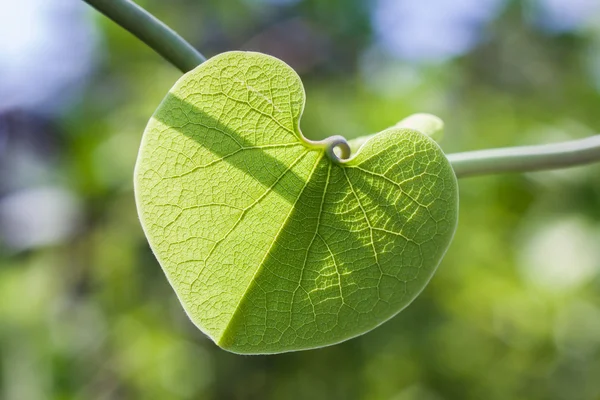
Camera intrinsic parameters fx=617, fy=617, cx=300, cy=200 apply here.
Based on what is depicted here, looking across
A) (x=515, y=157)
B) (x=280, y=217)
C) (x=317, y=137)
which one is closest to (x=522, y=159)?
(x=515, y=157)

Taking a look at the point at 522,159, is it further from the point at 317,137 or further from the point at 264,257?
the point at 317,137

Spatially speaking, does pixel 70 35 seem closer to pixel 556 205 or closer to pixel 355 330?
pixel 556 205

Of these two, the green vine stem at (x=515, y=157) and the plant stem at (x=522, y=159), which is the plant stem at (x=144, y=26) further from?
the plant stem at (x=522, y=159)

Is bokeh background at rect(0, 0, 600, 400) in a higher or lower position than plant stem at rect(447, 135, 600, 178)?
lower

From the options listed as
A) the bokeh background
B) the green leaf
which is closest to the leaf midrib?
the green leaf

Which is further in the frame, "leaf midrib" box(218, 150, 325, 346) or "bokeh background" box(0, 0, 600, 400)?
"bokeh background" box(0, 0, 600, 400)

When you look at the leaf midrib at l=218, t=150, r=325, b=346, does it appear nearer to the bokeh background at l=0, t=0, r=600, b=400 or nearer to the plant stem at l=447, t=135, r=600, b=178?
the plant stem at l=447, t=135, r=600, b=178
